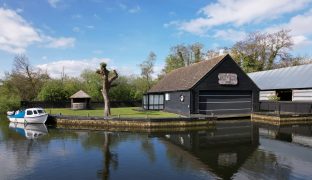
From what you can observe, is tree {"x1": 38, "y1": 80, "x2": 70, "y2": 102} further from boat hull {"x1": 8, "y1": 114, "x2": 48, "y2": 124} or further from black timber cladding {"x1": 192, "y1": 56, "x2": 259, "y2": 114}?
black timber cladding {"x1": 192, "y1": 56, "x2": 259, "y2": 114}

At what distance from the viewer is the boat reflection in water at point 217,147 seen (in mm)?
15680

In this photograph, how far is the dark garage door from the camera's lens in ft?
119

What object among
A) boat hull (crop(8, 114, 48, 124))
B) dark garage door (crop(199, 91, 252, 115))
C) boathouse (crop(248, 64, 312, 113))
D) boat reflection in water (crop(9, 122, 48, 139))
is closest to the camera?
boat reflection in water (crop(9, 122, 48, 139))

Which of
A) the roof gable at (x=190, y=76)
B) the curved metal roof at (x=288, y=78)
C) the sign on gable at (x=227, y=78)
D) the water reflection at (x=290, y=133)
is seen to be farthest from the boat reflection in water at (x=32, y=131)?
the curved metal roof at (x=288, y=78)

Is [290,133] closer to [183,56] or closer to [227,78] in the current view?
[227,78]

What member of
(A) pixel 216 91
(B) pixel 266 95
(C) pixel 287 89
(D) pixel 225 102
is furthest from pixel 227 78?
(B) pixel 266 95

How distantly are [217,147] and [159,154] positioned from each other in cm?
434

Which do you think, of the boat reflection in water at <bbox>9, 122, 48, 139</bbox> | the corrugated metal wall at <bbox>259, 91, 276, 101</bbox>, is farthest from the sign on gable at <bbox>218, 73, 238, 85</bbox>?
the boat reflection in water at <bbox>9, 122, 48, 139</bbox>

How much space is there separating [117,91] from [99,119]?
110 feet

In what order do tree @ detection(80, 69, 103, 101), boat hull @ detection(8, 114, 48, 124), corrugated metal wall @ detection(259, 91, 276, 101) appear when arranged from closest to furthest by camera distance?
boat hull @ detection(8, 114, 48, 124) → corrugated metal wall @ detection(259, 91, 276, 101) → tree @ detection(80, 69, 103, 101)

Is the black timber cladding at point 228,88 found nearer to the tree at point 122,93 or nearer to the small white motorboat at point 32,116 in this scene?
the small white motorboat at point 32,116

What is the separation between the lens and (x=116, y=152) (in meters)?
19.1

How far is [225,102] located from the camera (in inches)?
1462

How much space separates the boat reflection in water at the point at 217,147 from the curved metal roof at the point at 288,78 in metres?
13.5
